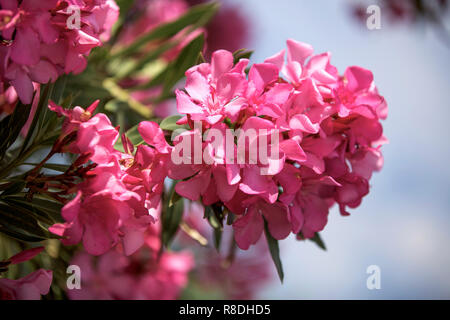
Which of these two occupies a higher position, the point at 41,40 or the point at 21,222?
the point at 41,40

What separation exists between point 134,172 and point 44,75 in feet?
A: 0.63

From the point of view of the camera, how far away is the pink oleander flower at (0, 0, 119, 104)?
0.55 metres

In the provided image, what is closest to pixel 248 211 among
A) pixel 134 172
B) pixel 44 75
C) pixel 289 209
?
pixel 289 209

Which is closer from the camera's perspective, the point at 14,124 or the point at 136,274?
the point at 14,124

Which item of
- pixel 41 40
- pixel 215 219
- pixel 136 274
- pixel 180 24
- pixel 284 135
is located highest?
pixel 180 24

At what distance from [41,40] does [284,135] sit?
1.21 feet

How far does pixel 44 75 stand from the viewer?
61 centimetres

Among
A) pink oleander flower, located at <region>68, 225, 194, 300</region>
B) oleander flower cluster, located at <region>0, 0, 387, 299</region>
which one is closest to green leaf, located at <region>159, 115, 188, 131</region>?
oleander flower cluster, located at <region>0, 0, 387, 299</region>

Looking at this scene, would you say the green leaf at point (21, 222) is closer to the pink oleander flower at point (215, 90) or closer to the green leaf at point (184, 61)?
the pink oleander flower at point (215, 90)

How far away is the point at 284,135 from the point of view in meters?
0.64

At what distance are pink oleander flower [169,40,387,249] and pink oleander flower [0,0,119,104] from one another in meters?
0.17

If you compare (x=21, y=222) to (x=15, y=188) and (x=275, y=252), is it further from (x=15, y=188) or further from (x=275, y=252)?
(x=275, y=252)

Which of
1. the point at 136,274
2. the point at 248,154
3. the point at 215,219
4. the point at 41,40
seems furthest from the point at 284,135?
the point at 136,274
